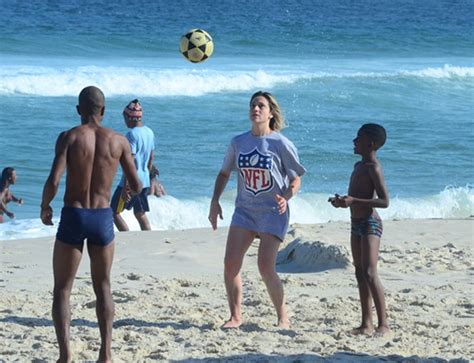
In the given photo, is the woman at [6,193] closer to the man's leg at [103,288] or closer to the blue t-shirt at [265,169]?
the blue t-shirt at [265,169]

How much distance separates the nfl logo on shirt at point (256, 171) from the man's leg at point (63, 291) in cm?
138

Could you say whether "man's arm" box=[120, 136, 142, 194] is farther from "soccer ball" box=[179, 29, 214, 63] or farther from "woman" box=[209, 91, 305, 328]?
"soccer ball" box=[179, 29, 214, 63]

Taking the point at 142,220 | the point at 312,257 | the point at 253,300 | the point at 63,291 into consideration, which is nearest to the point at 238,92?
the point at 142,220

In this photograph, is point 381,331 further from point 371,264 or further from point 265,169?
point 265,169

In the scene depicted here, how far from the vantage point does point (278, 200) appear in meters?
7.02

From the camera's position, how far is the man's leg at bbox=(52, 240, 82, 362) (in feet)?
20.2

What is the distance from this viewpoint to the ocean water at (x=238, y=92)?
15.6 m

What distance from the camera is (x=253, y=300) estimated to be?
26.8 ft

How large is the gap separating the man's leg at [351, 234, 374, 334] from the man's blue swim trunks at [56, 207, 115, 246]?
1794 mm

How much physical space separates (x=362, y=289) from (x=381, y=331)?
0.30m

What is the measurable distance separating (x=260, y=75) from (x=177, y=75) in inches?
96.1

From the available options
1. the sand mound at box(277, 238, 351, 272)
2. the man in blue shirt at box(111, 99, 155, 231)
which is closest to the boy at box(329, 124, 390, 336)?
the sand mound at box(277, 238, 351, 272)

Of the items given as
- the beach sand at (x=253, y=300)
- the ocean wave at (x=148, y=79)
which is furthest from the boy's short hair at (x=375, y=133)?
the ocean wave at (x=148, y=79)

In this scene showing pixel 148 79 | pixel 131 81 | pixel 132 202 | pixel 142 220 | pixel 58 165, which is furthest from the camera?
pixel 148 79
